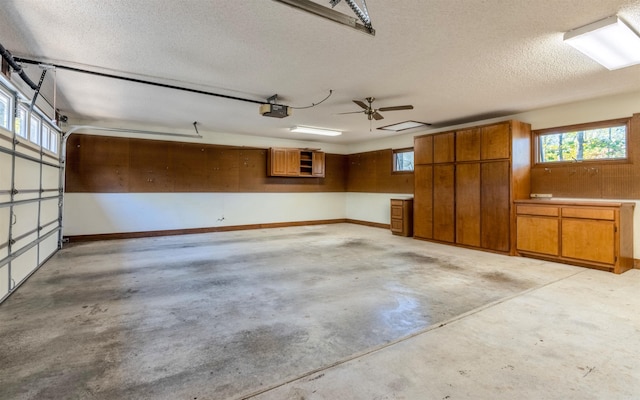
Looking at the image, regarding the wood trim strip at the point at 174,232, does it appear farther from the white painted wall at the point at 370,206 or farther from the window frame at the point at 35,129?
the window frame at the point at 35,129

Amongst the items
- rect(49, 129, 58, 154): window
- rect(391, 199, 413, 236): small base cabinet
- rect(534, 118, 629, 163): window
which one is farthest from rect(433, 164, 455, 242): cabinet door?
rect(49, 129, 58, 154): window

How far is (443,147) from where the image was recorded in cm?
665

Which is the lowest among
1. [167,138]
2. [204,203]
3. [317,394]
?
[317,394]

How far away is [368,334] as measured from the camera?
259 cm

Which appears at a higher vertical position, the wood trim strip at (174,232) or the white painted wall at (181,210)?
the white painted wall at (181,210)

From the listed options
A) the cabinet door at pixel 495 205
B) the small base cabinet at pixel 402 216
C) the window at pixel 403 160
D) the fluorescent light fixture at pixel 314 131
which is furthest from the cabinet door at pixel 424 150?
the fluorescent light fixture at pixel 314 131

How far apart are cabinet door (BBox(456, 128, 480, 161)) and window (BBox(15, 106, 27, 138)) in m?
6.82

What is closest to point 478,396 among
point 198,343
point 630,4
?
point 198,343

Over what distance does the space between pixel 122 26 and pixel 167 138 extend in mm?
5341

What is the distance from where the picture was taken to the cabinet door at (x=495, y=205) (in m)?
5.64

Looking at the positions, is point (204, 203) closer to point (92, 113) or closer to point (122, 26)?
point (92, 113)

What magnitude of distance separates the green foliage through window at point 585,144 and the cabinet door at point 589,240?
4.06 ft

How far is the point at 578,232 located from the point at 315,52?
4645 mm

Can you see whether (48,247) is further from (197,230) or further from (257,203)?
(257,203)
